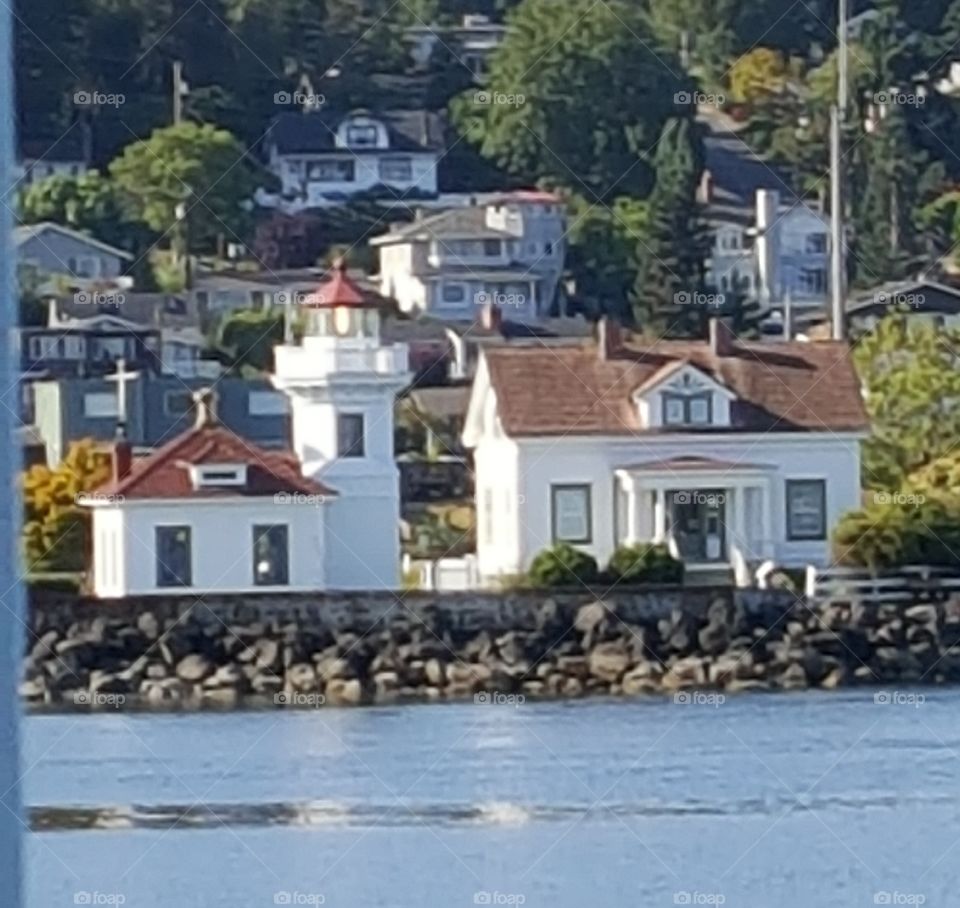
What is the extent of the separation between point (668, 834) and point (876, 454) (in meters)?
0.82

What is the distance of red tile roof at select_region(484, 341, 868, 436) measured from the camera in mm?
3986

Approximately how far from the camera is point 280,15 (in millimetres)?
3980

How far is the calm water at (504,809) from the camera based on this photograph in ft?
13.8

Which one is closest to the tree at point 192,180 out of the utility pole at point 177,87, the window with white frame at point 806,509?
the utility pole at point 177,87

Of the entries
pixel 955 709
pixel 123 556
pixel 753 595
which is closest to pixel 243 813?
pixel 123 556

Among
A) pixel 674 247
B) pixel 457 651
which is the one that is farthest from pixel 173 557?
pixel 674 247

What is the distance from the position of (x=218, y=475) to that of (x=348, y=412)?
241 millimetres

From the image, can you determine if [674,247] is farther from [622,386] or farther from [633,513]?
[633,513]

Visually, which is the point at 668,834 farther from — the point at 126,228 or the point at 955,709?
the point at 126,228

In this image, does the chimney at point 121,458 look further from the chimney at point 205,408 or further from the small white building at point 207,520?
the chimney at point 205,408

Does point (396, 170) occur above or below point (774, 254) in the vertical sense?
above

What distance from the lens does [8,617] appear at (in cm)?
209

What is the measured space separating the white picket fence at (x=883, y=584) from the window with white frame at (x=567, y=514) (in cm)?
40

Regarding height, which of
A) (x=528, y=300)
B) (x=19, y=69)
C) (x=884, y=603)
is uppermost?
(x=19, y=69)
